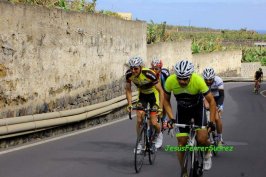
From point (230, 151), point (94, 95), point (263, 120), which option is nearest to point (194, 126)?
point (230, 151)

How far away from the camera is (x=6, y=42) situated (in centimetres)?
1246

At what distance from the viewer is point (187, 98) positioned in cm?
848

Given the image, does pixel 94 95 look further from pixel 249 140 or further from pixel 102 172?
pixel 102 172

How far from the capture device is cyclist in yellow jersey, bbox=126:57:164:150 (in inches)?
400

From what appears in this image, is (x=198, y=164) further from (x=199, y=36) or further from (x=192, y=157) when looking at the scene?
(x=199, y=36)

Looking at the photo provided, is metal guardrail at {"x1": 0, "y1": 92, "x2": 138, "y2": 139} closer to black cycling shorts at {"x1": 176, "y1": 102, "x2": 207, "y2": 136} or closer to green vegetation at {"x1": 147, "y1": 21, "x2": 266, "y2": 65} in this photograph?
black cycling shorts at {"x1": 176, "y1": 102, "x2": 207, "y2": 136}

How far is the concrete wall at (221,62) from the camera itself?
150ft

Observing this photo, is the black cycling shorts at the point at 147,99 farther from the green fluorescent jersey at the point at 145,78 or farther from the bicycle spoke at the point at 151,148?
the bicycle spoke at the point at 151,148

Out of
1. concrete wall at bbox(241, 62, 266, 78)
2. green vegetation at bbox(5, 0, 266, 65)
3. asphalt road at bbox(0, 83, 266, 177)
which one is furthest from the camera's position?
concrete wall at bbox(241, 62, 266, 78)

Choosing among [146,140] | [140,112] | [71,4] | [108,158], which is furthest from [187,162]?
[71,4]

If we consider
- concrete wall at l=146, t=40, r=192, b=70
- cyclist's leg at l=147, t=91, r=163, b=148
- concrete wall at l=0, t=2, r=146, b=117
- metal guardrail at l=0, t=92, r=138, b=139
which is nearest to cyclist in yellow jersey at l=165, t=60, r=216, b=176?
cyclist's leg at l=147, t=91, r=163, b=148

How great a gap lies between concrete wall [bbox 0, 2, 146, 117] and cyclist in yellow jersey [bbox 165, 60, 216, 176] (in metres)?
5.13

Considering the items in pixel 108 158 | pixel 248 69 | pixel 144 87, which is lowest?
pixel 248 69

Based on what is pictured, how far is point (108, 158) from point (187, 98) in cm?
308
